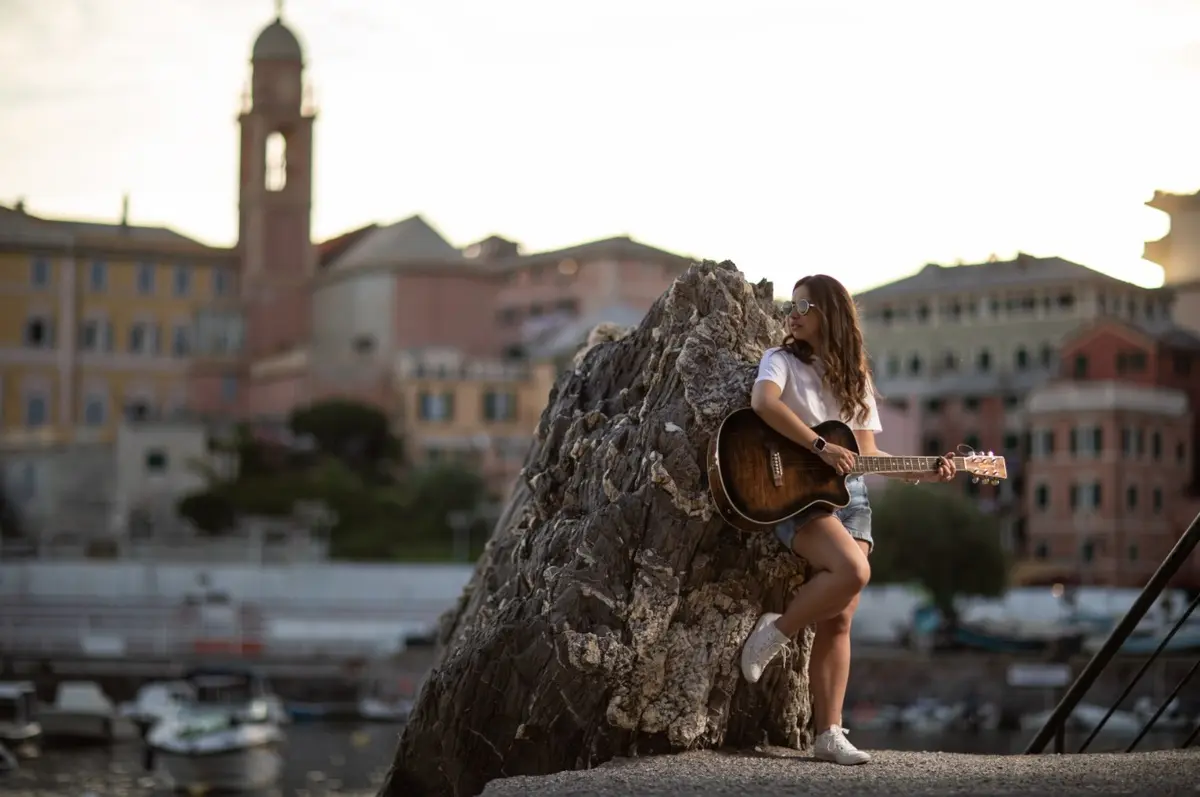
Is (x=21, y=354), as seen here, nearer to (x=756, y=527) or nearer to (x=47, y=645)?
(x=47, y=645)

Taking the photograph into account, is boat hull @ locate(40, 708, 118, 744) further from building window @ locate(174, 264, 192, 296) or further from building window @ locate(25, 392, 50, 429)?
building window @ locate(174, 264, 192, 296)

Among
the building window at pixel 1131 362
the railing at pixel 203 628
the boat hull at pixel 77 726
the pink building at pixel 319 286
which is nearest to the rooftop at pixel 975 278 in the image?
the building window at pixel 1131 362

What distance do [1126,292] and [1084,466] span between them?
7704 mm

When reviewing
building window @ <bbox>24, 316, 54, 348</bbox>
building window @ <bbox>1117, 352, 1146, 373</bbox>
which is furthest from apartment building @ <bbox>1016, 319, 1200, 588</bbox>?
building window @ <bbox>24, 316, 54, 348</bbox>

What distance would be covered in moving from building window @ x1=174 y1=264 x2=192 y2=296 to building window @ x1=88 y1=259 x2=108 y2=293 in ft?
12.8

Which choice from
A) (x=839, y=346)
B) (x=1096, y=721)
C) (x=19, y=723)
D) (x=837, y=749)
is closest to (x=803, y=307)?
(x=839, y=346)

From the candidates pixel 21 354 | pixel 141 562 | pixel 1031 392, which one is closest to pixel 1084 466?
pixel 1031 392

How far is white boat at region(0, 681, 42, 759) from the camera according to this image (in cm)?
4875

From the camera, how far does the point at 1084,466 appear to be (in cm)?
7931

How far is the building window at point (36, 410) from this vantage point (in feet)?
353

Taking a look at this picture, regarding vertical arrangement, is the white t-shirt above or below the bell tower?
below

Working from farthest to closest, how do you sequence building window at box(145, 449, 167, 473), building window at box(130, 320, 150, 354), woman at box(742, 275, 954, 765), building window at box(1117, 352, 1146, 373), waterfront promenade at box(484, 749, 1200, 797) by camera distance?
1. building window at box(130, 320, 150, 354)
2. building window at box(145, 449, 167, 473)
3. building window at box(1117, 352, 1146, 373)
4. woman at box(742, 275, 954, 765)
5. waterfront promenade at box(484, 749, 1200, 797)

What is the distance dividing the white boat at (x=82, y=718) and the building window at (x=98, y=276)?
5913 cm

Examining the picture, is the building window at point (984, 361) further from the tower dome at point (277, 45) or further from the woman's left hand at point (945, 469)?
the woman's left hand at point (945, 469)
